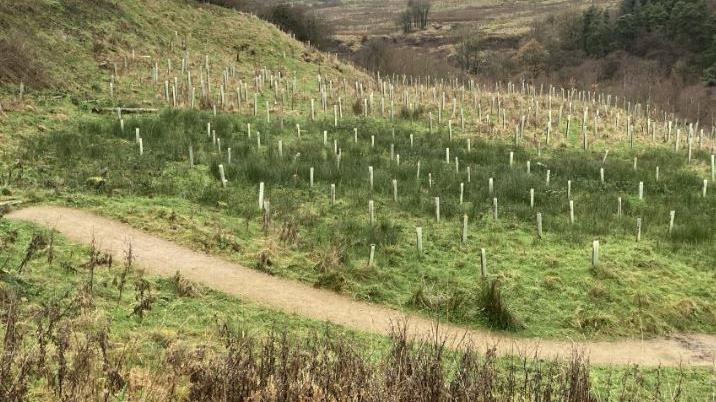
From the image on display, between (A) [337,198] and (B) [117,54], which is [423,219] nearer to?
(A) [337,198]

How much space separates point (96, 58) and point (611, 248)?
21013mm

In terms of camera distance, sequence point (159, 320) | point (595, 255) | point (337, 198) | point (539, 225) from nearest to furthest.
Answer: point (159, 320) < point (595, 255) < point (539, 225) < point (337, 198)

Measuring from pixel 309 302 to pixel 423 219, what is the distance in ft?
15.3

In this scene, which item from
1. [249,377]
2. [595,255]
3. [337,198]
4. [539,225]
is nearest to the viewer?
[249,377]

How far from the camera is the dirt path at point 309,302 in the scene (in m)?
9.12

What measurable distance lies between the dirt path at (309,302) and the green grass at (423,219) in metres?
0.33

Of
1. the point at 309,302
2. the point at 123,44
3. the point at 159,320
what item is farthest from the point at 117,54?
the point at 159,320

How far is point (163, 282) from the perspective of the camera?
9.09 metres

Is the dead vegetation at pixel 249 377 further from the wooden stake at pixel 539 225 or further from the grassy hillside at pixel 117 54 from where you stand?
the grassy hillside at pixel 117 54

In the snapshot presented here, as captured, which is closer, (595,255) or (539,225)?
(595,255)

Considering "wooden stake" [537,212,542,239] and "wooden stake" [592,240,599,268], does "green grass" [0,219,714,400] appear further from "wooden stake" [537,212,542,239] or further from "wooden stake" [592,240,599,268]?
"wooden stake" [537,212,542,239]

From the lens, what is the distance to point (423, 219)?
13.6 metres

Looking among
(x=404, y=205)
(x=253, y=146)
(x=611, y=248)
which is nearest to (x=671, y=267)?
(x=611, y=248)

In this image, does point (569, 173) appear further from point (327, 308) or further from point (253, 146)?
point (327, 308)
